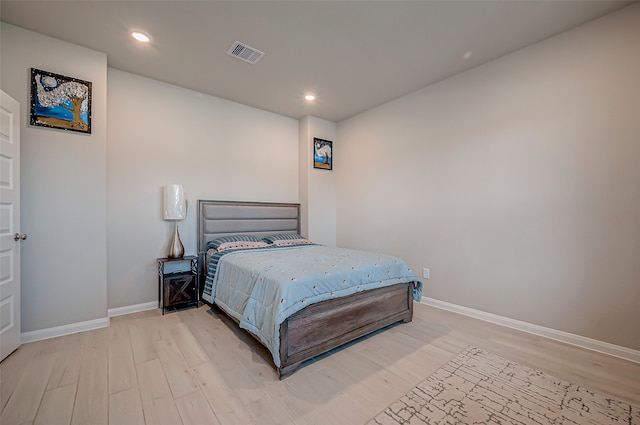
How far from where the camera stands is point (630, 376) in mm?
1991

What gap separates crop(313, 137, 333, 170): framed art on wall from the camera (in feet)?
15.8

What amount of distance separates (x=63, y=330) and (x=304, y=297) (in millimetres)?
2536

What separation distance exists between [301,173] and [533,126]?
3318 mm

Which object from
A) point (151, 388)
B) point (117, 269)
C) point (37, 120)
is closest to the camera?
point (151, 388)

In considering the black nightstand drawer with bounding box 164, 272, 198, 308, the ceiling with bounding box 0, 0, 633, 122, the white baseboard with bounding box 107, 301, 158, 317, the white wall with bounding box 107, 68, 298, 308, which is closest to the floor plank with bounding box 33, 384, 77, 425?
the black nightstand drawer with bounding box 164, 272, 198, 308

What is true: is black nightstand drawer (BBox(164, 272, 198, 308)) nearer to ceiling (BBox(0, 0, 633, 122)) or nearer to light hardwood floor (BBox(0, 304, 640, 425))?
light hardwood floor (BBox(0, 304, 640, 425))

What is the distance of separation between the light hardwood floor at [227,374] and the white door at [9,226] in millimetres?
250

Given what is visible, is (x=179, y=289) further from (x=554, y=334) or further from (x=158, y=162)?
(x=554, y=334)

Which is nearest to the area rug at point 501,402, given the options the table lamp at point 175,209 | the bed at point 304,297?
the bed at point 304,297

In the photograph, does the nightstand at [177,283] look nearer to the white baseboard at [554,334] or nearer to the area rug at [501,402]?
the area rug at [501,402]

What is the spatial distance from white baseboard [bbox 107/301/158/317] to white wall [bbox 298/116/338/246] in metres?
2.46

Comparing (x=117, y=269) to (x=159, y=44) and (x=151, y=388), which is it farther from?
(x=159, y=44)

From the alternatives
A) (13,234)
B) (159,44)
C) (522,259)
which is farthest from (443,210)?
(13,234)

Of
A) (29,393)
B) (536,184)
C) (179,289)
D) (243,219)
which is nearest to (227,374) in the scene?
(29,393)
